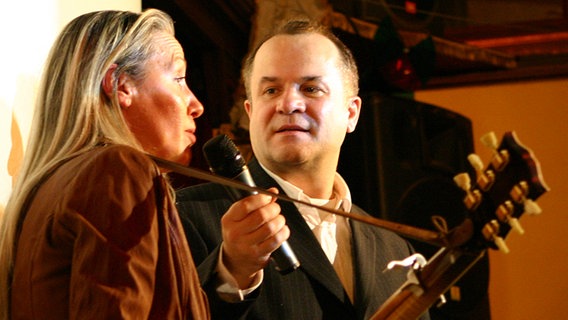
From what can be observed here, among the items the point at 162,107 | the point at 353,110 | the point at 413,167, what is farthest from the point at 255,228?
the point at 413,167

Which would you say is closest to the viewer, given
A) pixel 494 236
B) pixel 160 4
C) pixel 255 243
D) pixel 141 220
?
pixel 141 220

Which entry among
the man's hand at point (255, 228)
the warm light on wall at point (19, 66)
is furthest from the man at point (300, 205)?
the warm light on wall at point (19, 66)

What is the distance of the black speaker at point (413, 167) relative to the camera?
2928mm

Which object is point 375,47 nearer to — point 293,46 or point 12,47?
point 293,46

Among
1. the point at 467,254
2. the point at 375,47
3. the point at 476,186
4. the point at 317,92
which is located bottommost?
the point at 467,254

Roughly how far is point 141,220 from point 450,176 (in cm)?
213

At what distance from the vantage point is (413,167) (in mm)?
3076

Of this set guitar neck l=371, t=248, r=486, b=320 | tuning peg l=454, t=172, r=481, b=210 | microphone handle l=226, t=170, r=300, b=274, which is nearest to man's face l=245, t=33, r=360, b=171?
microphone handle l=226, t=170, r=300, b=274

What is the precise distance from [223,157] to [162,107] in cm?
13

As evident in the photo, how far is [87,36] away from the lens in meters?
1.45

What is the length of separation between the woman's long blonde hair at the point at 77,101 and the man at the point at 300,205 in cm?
39

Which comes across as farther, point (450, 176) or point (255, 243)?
point (450, 176)

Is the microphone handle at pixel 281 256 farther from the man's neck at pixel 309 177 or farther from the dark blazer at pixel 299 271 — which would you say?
the man's neck at pixel 309 177

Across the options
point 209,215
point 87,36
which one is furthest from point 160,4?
point 87,36
